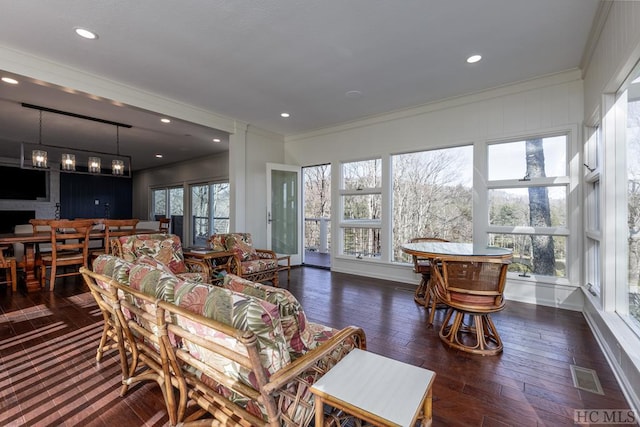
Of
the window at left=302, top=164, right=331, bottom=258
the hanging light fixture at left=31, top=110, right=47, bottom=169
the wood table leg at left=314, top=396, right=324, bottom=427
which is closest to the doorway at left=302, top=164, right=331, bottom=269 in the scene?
the window at left=302, top=164, right=331, bottom=258

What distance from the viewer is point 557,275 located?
3.49 metres

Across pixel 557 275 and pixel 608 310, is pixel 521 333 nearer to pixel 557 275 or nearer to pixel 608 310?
pixel 608 310

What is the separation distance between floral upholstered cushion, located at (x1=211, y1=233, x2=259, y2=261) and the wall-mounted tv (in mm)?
7420

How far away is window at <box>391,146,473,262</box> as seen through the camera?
423 cm

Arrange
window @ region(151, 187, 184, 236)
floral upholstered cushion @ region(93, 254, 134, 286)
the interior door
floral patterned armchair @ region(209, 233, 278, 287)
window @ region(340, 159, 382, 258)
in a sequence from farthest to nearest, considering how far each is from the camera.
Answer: window @ region(151, 187, 184, 236) < the interior door < window @ region(340, 159, 382, 258) < floral patterned armchair @ region(209, 233, 278, 287) < floral upholstered cushion @ region(93, 254, 134, 286)

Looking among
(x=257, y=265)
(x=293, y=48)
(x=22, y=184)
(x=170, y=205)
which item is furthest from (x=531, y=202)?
(x=22, y=184)

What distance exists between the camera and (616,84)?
2260 mm

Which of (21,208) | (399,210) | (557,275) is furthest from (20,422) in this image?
(21,208)

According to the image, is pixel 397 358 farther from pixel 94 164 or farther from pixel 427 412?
pixel 94 164

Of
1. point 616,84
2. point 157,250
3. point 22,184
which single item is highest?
point 616,84

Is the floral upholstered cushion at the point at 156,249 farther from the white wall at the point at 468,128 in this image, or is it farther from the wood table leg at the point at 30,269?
the white wall at the point at 468,128

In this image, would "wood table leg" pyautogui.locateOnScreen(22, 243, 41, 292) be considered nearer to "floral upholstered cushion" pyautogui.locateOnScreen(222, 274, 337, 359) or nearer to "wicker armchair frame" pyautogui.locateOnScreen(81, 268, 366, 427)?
"wicker armchair frame" pyautogui.locateOnScreen(81, 268, 366, 427)

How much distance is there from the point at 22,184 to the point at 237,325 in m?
10.8

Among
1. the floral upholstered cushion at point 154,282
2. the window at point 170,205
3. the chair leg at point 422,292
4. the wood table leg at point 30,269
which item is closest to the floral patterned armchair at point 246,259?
A: the chair leg at point 422,292
